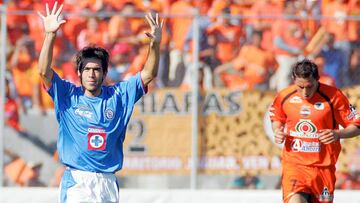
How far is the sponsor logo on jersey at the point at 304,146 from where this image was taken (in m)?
9.22

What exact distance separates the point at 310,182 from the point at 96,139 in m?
A: 2.75

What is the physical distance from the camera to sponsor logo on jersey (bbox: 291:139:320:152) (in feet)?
30.2

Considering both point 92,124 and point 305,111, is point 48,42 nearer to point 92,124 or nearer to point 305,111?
point 92,124

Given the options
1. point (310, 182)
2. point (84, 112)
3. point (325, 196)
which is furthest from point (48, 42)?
point (325, 196)

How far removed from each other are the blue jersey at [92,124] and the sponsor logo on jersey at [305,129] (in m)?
2.31

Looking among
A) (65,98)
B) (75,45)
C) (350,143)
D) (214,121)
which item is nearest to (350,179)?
(350,143)

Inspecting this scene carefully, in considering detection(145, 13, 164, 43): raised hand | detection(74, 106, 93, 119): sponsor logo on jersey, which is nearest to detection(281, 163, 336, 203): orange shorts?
detection(145, 13, 164, 43): raised hand

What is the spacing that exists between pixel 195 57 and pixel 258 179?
151 cm

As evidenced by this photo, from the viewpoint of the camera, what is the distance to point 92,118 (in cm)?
729

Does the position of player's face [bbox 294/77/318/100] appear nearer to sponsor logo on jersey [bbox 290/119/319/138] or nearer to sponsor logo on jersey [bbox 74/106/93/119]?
sponsor logo on jersey [bbox 290/119/319/138]

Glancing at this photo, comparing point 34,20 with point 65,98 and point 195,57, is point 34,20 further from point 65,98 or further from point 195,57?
point 65,98

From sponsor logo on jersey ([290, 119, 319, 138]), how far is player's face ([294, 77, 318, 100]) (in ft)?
0.76

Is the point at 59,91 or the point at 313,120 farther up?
the point at 59,91

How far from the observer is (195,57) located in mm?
10891
